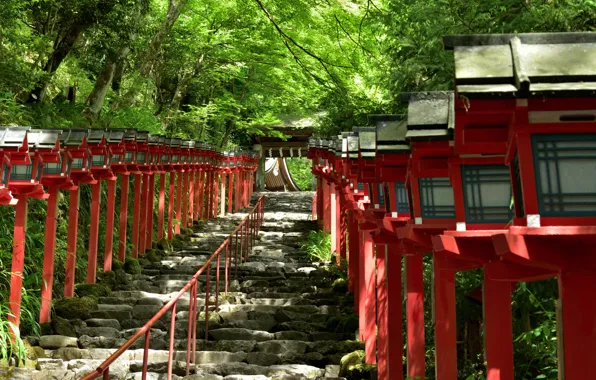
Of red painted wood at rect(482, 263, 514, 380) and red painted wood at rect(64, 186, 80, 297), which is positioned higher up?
red painted wood at rect(64, 186, 80, 297)

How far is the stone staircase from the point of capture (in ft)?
30.7

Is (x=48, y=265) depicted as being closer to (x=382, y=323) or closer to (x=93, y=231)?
(x=93, y=231)

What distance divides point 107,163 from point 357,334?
567cm

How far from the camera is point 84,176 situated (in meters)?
12.2

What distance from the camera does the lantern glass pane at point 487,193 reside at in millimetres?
4516

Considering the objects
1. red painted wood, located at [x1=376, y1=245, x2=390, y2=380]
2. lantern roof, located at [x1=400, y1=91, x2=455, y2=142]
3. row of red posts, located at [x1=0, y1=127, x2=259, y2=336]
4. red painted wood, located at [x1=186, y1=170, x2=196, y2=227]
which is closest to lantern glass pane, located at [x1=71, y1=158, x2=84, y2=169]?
row of red posts, located at [x1=0, y1=127, x2=259, y2=336]

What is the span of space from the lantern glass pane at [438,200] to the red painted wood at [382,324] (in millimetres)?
2347

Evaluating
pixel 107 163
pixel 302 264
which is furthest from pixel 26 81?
pixel 302 264

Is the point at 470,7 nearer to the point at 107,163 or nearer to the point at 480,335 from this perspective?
the point at 480,335

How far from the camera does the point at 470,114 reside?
140 inches

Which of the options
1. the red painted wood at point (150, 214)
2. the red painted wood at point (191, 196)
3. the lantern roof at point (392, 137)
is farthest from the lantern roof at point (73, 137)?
the red painted wood at point (191, 196)

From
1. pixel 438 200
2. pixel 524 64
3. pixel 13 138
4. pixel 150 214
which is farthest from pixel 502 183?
pixel 150 214

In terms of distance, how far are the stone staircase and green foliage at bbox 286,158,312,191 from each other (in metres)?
35.3

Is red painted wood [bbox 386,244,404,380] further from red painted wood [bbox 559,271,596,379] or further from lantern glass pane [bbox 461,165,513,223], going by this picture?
red painted wood [bbox 559,271,596,379]
